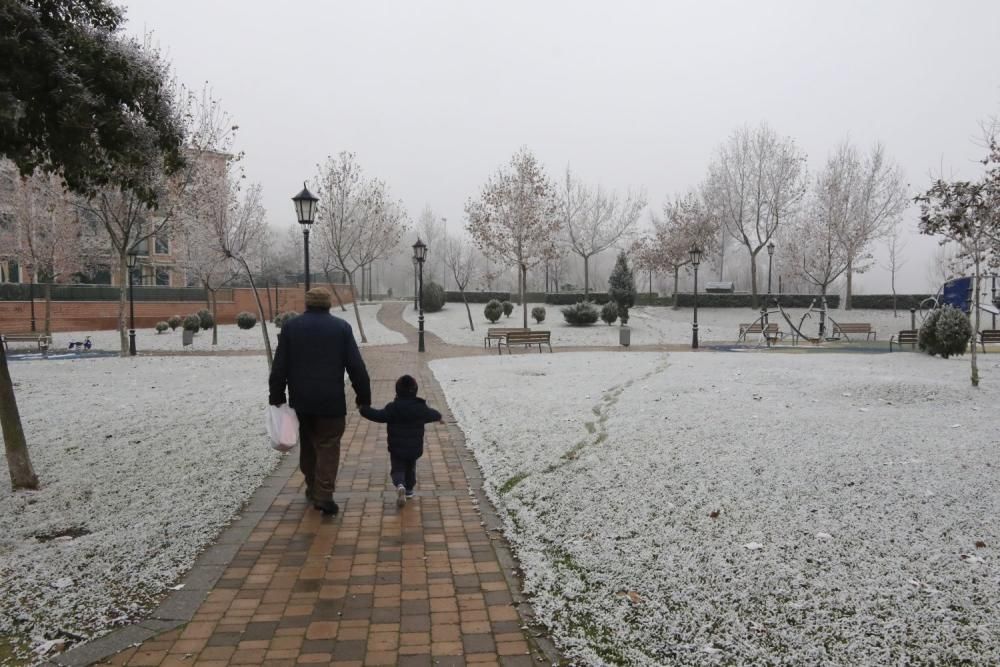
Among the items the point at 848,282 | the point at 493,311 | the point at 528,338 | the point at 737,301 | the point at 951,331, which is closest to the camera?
the point at 951,331

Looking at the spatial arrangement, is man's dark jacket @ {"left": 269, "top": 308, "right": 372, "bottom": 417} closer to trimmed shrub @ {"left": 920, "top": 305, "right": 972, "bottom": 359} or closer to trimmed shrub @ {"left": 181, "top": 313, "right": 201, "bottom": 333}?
trimmed shrub @ {"left": 920, "top": 305, "right": 972, "bottom": 359}

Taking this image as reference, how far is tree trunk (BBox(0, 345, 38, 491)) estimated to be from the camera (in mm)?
5297

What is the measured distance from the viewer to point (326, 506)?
4.80 metres

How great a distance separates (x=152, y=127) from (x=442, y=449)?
4.08 metres

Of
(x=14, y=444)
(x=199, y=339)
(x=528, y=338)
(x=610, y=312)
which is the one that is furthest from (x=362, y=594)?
(x=610, y=312)

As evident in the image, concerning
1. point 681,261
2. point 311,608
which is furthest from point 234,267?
point 311,608

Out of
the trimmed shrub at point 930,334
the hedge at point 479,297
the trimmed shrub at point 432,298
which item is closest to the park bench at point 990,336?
the trimmed shrub at point 930,334

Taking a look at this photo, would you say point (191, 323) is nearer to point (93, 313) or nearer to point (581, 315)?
point (93, 313)

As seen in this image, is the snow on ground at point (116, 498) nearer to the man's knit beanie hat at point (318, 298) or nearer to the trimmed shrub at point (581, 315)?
the man's knit beanie hat at point (318, 298)

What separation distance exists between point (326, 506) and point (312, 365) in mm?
1061

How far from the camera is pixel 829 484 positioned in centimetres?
514

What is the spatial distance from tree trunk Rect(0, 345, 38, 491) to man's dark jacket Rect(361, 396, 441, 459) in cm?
296

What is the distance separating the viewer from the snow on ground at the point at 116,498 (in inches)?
137

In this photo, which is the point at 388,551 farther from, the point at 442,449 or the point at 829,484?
the point at 829,484
